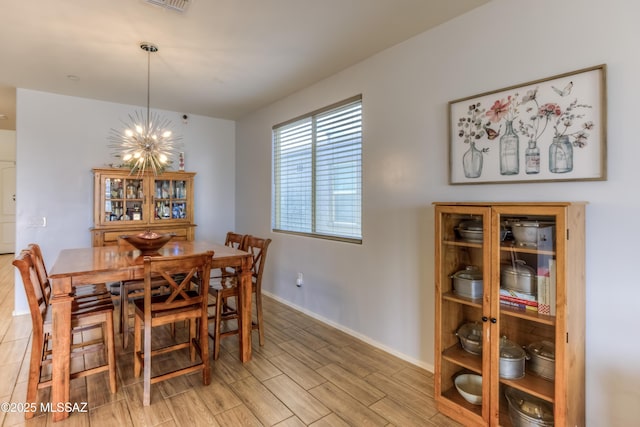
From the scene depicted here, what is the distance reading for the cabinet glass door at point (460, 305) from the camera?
1981mm

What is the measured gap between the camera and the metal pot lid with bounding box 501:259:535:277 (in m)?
1.78

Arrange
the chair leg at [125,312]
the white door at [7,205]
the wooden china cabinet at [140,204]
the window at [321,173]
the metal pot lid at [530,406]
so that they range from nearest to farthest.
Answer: the metal pot lid at [530,406]
the chair leg at [125,312]
the window at [321,173]
the wooden china cabinet at [140,204]
the white door at [7,205]

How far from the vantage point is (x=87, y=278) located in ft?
7.04

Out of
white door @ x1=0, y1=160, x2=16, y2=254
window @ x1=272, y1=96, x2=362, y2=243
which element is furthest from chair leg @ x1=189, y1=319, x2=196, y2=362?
white door @ x1=0, y1=160, x2=16, y2=254

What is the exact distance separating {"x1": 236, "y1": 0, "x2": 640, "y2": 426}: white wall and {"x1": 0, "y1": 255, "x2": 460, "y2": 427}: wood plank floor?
0.39 meters

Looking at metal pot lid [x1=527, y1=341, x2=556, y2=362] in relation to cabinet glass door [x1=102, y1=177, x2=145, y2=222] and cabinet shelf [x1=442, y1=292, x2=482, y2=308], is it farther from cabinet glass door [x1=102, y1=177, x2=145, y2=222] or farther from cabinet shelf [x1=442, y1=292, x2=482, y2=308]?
cabinet glass door [x1=102, y1=177, x2=145, y2=222]

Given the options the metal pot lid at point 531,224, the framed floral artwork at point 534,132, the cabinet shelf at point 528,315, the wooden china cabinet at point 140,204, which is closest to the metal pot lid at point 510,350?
the cabinet shelf at point 528,315

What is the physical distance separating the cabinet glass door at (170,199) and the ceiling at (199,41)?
47.9 inches

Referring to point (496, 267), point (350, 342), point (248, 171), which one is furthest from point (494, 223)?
point (248, 171)

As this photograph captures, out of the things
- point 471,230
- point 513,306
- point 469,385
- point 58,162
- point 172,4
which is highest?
point 172,4

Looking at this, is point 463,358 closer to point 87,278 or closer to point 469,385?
point 469,385

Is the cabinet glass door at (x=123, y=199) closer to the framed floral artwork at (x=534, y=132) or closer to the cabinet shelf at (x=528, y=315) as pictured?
the framed floral artwork at (x=534, y=132)

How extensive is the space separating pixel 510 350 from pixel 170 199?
4266 millimetres

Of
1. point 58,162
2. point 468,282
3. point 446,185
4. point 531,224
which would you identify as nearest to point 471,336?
point 468,282
